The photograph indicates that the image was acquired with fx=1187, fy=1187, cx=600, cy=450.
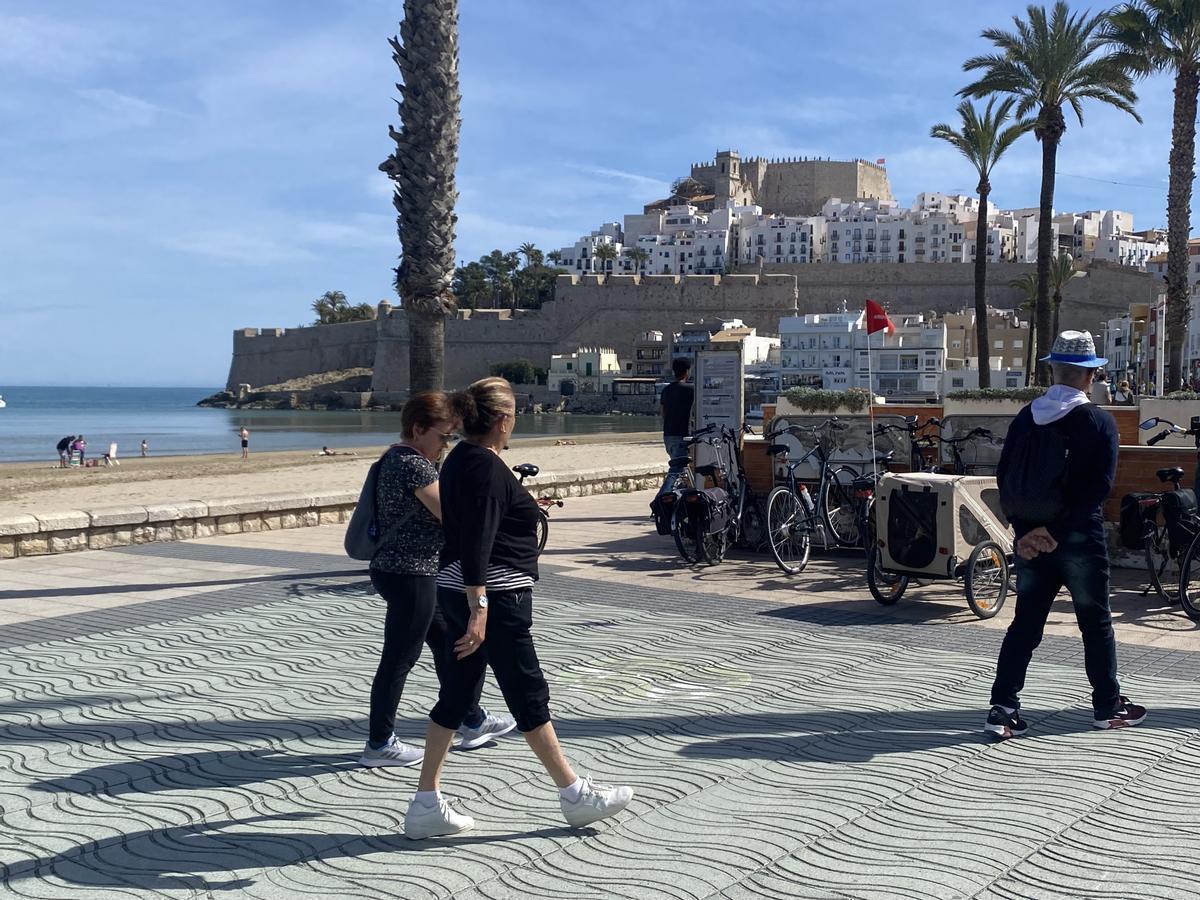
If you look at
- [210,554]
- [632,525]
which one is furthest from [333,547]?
[632,525]

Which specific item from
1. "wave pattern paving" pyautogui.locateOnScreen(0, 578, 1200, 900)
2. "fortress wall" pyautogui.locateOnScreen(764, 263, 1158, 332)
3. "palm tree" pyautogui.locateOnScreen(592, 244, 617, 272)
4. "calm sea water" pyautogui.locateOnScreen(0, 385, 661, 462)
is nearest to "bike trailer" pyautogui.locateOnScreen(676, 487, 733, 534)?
"wave pattern paving" pyautogui.locateOnScreen(0, 578, 1200, 900)

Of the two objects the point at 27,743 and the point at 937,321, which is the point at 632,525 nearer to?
the point at 27,743

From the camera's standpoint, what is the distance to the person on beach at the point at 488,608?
3.39m

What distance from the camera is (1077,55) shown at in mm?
26281

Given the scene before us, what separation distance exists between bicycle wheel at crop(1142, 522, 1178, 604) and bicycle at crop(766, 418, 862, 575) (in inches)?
79.6

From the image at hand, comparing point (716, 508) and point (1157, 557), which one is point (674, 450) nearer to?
point (716, 508)

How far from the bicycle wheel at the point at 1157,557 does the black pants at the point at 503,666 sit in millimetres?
4602

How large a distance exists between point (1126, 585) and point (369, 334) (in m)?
116

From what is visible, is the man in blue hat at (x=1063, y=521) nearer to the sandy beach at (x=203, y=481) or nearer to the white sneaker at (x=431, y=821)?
the white sneaker at (x=431, y=821)

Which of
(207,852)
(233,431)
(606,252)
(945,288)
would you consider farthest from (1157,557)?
(606,252)

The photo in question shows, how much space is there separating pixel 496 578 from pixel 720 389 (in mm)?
7138

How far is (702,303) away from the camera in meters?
103

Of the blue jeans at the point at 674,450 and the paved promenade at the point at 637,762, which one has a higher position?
the blue jeans at the point at 674,450

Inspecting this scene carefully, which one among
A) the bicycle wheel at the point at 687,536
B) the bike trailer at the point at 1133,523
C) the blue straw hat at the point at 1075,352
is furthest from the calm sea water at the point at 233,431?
the blue straw hat at the point at 1075,352
